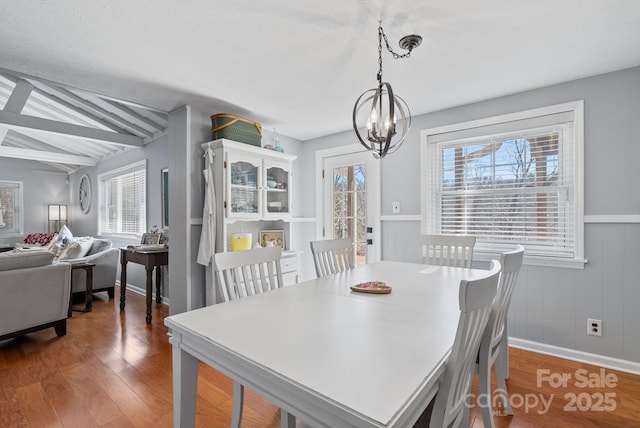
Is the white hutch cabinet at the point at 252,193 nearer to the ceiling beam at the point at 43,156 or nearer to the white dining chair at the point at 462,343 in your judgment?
the white dining chair at the point at 462,343

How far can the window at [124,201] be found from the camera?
15.3ft

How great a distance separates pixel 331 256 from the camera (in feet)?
8.04

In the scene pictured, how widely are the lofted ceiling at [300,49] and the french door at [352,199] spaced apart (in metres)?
0.86

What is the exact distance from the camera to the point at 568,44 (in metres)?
1.95

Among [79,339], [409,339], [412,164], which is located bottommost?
[79,339]

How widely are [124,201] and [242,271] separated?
4.47 metres

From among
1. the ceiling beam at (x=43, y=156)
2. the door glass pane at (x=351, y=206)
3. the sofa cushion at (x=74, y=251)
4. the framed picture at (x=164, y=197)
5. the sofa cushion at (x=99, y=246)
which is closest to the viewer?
the door glass pane at (x=351, y=206)

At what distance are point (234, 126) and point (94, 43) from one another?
124 cm

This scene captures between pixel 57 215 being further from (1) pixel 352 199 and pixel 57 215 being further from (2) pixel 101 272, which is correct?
(1) pixel 352 199

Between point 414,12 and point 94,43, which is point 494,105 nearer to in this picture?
point 414,12

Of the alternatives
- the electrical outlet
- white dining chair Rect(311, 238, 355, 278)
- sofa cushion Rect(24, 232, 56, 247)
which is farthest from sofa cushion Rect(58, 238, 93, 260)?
the electrical outlet

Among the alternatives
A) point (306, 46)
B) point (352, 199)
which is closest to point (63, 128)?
point (306, 46)

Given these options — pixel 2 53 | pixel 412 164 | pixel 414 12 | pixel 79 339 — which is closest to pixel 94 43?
pixel 2 53

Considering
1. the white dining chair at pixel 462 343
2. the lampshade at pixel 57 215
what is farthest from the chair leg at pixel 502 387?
the lampshade at pixel 57 215
